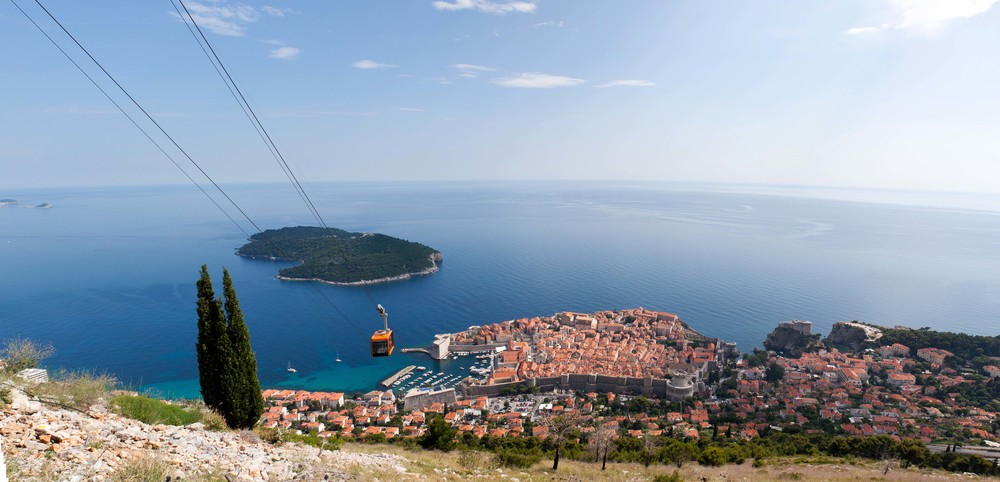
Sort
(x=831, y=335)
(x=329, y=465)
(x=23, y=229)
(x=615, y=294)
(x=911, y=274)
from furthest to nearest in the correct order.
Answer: (x=23, y=229) → (x=911, y=274) → (x=615, y=294) → (x=831, y=335) → (x=329, y=465)

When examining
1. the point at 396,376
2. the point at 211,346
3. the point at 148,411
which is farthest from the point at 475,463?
the point at 396,376

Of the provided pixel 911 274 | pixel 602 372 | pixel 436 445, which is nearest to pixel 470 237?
pixel 602 372

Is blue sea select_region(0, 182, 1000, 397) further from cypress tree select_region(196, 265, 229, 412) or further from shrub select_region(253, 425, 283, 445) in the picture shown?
shrub select_region(253, 425, 283, 445)

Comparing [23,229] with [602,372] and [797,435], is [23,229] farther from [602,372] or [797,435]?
A: [797,435]

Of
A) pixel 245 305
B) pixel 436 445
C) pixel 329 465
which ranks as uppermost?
pixel 329 465

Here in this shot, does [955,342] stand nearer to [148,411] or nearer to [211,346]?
[211,346]

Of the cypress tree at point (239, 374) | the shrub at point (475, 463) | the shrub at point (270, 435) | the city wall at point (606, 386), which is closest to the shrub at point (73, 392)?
the cypress tree at point (239, 374)

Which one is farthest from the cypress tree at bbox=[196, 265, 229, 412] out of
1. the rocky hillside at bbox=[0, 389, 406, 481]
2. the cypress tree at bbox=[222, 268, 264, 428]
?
the rocky hillside at bbox=[0, 389, 406, 481]

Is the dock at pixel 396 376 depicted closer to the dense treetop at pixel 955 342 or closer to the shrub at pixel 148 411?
the shrub at pixel 148 411
